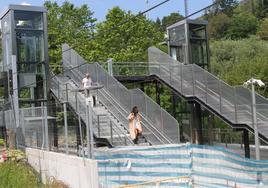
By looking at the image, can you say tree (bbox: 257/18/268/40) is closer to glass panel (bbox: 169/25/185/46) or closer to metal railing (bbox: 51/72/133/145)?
glass panel (bbox: 169/25/185/46)

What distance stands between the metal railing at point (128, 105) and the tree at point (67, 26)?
1044 inches

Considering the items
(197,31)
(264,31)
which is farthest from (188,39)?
(264,31)

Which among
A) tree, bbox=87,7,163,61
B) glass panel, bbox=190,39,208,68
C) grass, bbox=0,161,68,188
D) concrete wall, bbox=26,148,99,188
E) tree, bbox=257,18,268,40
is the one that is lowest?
grass, bbox=0,161,68,188

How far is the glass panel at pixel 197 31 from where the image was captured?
31.3 m

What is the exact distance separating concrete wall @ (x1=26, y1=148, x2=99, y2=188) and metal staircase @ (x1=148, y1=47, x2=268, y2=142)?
6799 mm

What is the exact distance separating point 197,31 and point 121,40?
20.5m

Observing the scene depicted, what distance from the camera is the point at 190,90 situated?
2322 cm

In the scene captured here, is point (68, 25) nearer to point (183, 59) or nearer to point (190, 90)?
point (183, 59)

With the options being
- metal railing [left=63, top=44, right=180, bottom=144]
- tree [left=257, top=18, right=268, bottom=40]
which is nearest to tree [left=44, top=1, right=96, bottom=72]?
metal railing [left=63, top=44, right=180, bottom=144]

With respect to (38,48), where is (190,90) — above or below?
below

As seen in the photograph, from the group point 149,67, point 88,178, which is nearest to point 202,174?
point 88,178

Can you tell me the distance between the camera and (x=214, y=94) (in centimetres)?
2145

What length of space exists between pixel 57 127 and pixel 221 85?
24.4 ft

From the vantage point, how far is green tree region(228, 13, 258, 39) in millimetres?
87562
